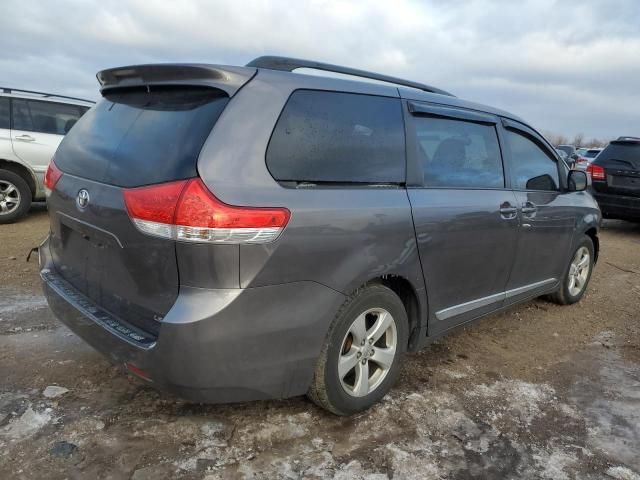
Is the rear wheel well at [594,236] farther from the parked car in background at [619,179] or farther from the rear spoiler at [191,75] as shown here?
the parked car in background at [619,179]

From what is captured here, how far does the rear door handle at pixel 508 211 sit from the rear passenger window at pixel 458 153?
0.15 metres

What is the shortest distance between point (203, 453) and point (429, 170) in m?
→ 1.93

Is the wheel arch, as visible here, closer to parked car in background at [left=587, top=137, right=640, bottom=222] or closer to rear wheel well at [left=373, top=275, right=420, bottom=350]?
rear wheel well at [left=373, top=275, right=420, bottom=350]

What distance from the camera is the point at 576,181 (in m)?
4.43

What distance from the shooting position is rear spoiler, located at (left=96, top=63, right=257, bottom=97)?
7.51ft

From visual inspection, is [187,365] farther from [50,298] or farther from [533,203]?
[533,203]

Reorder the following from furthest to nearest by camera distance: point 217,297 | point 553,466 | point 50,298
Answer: point 50,298 → point 553,466 → point 217,297

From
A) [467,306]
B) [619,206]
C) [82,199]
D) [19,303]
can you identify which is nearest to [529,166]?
[467,306]

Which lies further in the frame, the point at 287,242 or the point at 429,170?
the point at 429,170

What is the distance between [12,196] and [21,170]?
0.39 metres

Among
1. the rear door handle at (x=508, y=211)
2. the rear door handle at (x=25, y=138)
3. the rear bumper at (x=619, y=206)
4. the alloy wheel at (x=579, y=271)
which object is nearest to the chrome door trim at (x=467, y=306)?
the rear door handle at (x=508, y=211)

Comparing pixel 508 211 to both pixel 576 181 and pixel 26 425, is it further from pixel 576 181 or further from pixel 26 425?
pixel 26 425

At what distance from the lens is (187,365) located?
216cm

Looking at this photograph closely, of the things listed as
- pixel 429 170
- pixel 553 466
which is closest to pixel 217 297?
pixel 429 170
